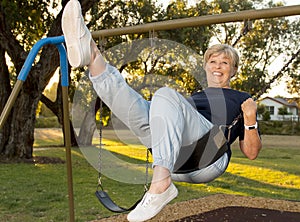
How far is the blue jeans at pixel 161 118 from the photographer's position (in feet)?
6.51

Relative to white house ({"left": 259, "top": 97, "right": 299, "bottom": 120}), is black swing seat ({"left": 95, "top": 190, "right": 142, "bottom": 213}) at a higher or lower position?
higher

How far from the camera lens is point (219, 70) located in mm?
2588

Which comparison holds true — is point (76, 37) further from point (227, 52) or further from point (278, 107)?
point (278, 107)

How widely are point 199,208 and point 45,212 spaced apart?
1.51 meters

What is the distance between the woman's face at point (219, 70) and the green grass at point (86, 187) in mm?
781

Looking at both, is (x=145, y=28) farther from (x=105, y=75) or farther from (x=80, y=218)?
(x=80, y=218)

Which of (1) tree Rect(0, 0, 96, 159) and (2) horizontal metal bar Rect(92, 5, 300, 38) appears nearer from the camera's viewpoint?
(2) horizontal metal bar Rect(92, 5, 300, 38)

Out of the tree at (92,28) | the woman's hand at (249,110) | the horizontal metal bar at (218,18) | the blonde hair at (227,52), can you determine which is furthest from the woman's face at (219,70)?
the tree at (92,28)

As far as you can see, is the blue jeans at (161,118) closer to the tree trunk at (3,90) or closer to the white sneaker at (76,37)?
the white sneaker at (76,37)

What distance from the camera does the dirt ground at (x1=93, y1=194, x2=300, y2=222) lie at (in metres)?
4.42

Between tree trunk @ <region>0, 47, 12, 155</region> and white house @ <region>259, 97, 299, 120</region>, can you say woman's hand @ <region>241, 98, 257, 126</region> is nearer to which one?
tree trunk @ <region>0, 47, 12, 155</region>

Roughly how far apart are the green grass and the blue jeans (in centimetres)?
84

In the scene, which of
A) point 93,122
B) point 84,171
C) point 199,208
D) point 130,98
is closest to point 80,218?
A: point 199,208

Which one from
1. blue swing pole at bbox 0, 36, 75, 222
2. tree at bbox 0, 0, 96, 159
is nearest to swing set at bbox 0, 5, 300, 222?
blue swing pole at bbox 0, 36, 75, 222
